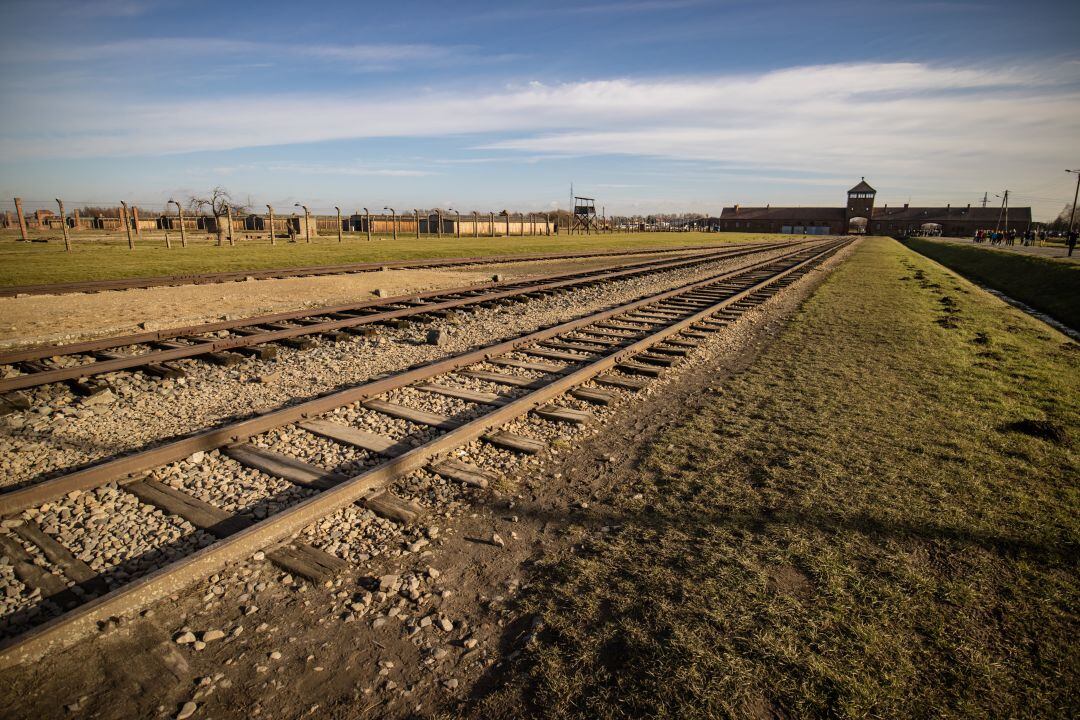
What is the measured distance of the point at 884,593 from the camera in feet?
9.89

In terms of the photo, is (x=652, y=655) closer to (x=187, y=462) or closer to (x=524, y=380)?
(x=187, y=462)

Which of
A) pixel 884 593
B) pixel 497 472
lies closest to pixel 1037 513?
pixel 884 593

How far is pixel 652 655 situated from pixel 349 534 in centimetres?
195

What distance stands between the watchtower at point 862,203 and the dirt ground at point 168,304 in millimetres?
142738

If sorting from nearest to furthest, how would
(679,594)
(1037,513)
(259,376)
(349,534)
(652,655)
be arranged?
(652,655) → (679,594) → (349,534) → (1037,513) → (259,376)

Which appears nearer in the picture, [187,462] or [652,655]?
[652,655]

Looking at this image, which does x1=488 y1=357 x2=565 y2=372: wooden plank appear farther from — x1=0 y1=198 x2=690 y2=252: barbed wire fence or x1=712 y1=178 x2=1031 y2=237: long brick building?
x1=712 y1=178 x2=1031 y2=237: long brick building

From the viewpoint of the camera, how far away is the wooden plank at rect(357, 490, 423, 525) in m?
3.65

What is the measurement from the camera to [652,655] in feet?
8.38

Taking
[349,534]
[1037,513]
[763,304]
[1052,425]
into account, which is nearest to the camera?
[349,534]

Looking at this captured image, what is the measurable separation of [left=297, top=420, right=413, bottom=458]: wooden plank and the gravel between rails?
0.71 ft

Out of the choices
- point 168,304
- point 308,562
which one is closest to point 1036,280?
point 308,562

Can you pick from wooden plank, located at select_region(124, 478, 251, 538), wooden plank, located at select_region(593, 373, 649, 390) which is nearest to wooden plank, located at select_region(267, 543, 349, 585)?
wooden plank, located at select_region(124, 478, 251, 538)

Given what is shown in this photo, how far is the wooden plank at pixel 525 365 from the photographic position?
23.4ft
